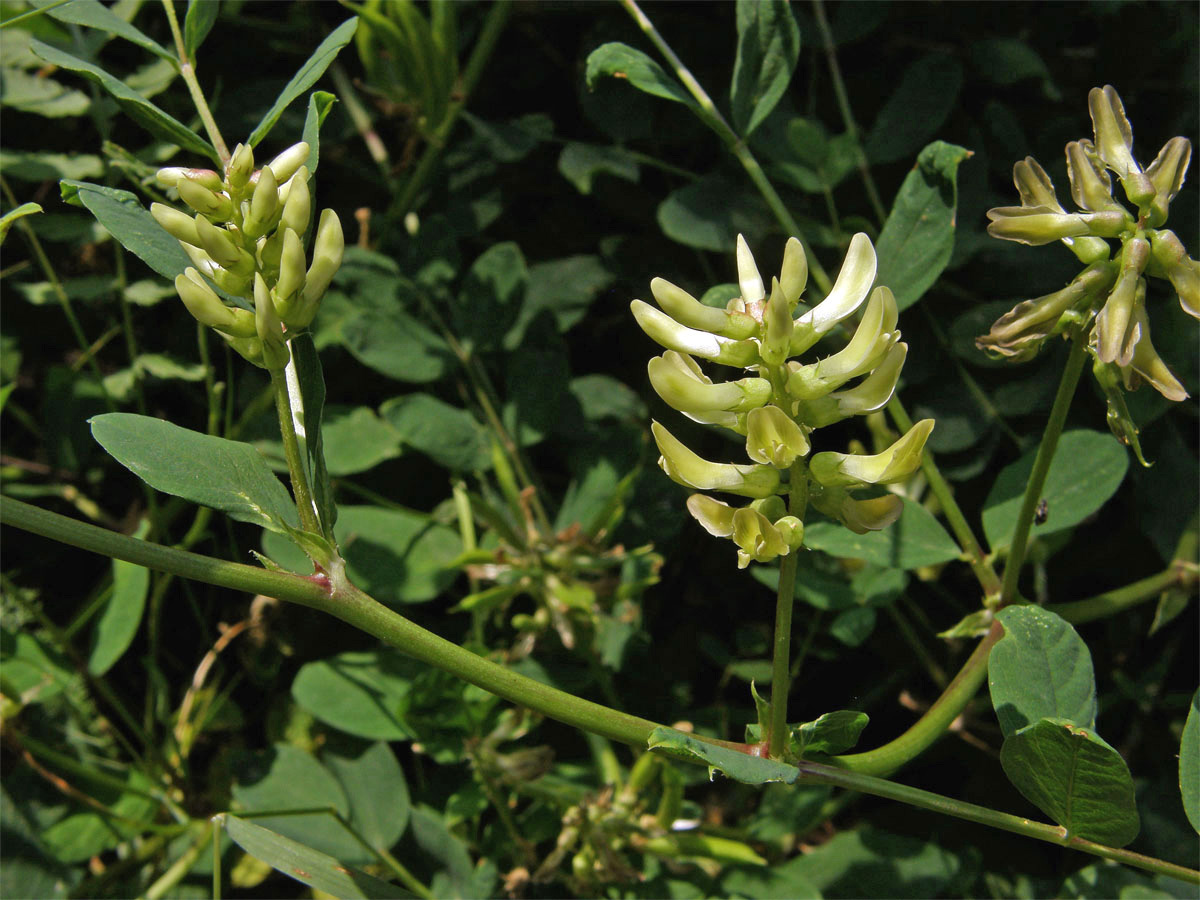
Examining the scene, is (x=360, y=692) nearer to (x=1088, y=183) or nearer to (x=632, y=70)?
(x=632, y=70)

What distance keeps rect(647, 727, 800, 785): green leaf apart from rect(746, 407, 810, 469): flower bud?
260mm

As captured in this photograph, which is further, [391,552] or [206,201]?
[391,552]

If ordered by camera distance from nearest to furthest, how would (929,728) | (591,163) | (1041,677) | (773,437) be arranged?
(773,437) → (1041,677) → (929,728) → (591,163)

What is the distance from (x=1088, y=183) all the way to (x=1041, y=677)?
1.71 feet

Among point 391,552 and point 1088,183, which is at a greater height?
point 1088,183

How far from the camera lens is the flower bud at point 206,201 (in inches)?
36.3

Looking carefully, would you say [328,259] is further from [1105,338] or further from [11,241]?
[11,241]

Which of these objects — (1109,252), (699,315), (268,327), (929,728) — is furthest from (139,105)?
(929,728)

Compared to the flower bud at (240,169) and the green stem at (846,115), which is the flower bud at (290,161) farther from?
the green stem at (846,115)

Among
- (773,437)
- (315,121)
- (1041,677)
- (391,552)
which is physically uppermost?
(315,121)

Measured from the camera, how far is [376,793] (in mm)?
1549

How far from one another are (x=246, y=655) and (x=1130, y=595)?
1.44 meters

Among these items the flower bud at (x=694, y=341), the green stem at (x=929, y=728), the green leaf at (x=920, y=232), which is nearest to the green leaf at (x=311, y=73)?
the flower bud at (x=694, y=341)

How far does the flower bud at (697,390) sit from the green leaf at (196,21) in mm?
848
